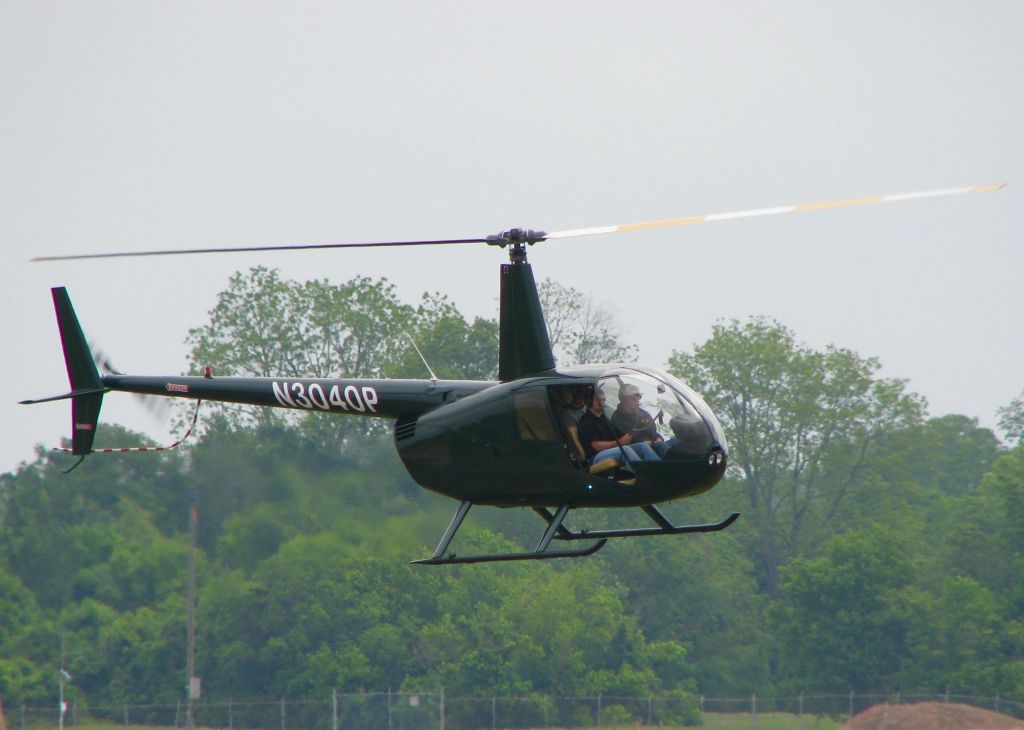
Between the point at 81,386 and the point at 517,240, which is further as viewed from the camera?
the point at 81,386

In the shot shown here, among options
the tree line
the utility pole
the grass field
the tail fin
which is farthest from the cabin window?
the grass field

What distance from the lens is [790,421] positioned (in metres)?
65.7

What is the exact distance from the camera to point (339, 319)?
55.3 meters

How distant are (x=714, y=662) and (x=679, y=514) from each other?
5.59 metres

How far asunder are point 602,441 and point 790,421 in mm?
51733

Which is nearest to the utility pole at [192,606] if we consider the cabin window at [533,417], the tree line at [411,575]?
the tree line at [411,575]

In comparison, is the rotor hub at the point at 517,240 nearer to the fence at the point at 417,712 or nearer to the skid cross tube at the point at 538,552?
the skid cross tube at the point at 538,552

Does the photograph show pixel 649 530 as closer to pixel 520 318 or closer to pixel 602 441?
pixel 602 441

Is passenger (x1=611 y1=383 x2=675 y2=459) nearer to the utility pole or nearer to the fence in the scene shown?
the utility pole

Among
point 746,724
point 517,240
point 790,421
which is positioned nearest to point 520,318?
point 517,240

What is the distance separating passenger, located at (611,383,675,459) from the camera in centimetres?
1491

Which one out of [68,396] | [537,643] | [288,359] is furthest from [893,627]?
[68,396]

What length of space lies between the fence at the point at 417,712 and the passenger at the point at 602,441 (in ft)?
95.3

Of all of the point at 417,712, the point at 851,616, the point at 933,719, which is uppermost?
the point at 851,616
